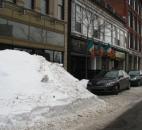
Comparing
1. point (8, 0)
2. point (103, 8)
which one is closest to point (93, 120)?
point (8, 0)

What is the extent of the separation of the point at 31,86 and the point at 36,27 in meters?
14.5

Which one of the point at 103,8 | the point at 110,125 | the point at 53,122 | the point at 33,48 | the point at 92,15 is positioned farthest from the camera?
the point at 103,8

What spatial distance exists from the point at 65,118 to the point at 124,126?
5.71 feet

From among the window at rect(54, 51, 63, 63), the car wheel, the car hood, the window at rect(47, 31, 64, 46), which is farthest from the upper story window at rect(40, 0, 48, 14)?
the car wheel

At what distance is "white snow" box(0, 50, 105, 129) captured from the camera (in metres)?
10.5

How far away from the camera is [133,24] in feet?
212

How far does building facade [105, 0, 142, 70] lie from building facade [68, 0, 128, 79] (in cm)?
682

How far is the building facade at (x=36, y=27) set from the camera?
2291 centimetres

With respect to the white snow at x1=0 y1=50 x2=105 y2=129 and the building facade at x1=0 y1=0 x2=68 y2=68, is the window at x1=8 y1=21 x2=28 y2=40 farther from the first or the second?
the white snow at x1=0 y1=50 x2=105 y2=129

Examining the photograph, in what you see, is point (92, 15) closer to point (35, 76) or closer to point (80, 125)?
point (35, 76)

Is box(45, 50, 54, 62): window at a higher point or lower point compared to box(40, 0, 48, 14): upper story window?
lower

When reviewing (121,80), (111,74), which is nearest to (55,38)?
(111,74)

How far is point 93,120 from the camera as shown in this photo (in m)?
12.1

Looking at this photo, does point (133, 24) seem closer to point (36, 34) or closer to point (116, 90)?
point (36, 34)
